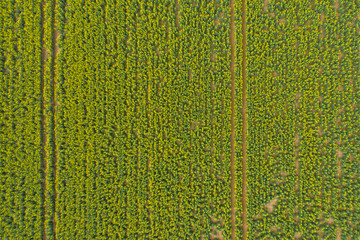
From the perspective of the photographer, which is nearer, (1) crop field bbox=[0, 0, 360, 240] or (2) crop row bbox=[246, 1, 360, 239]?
(1) crop field bbox=[0, 0, 360, 240]

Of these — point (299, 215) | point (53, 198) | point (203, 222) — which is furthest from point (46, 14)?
point (299, 215)

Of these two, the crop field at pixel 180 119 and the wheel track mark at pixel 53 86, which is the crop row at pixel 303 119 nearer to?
the crop field at pixel 180 119

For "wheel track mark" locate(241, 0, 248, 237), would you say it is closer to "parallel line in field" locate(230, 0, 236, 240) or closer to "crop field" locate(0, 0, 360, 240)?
"crop field" locate(0, 0, 360, 240)

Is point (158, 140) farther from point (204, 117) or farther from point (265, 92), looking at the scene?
point (265, 92)

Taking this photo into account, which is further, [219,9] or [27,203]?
[219,9]

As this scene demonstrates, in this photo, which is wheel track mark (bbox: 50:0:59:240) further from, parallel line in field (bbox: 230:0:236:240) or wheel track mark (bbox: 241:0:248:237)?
wheel track mark (bbox: 241:0:248:237)

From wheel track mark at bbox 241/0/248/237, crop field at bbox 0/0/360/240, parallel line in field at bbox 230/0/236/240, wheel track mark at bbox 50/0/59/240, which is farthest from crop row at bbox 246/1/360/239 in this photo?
wheel track mark at bbox 50/0/59/240

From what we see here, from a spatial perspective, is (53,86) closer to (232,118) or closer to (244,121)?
(232,118)

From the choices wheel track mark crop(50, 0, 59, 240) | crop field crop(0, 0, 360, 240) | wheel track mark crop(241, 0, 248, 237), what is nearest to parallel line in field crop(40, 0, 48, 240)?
crop field crop(0, 0, 360, 240)
